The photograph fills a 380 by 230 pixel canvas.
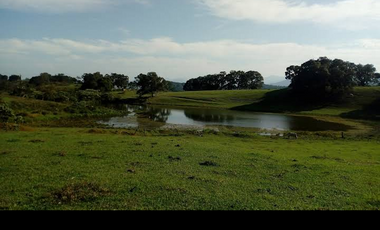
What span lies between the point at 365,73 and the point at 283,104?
51661 millimetres

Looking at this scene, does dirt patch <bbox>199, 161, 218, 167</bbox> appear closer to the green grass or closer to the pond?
the green grass

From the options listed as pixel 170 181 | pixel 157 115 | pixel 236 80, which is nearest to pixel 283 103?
pixel 157 115

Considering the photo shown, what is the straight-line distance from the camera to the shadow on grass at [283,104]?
90.4 m

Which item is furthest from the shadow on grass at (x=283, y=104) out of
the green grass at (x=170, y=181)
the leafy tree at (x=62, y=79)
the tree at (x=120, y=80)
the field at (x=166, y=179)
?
the leafy tree at (x=62, y=79)

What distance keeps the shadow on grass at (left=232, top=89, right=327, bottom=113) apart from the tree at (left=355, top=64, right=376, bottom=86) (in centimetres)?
3791

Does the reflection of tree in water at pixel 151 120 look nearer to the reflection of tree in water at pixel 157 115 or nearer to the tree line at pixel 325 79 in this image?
the reflection of tree in water at pixel 157 115

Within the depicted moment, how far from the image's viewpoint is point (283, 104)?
97938 mm

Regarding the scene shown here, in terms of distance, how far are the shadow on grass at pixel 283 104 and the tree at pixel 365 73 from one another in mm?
37913

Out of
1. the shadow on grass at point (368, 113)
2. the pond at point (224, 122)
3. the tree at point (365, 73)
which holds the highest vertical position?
the tree at point (365, 73)

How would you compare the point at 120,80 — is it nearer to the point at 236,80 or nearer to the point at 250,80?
the point at 236,80

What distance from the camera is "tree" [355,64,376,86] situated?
122500mm

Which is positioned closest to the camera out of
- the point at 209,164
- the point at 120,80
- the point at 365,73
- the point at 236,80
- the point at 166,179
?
the point at 166,179

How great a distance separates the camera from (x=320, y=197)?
1290 centimetres
